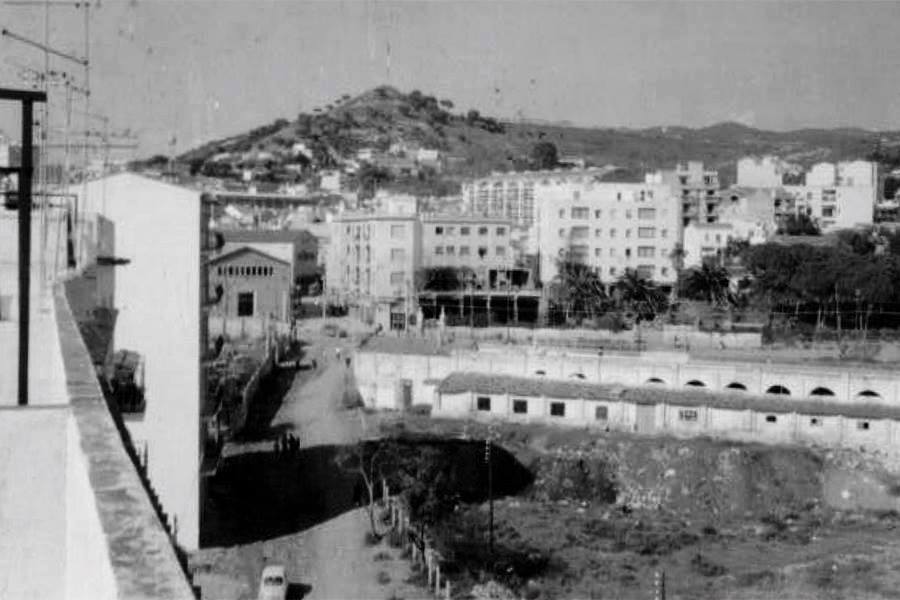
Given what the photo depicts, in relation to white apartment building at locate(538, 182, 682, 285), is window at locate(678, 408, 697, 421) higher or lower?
lower

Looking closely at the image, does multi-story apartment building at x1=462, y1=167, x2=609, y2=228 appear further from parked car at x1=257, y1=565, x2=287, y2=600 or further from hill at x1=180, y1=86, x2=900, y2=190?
parked car at x1=257, y1=565, x2=287, y2=600

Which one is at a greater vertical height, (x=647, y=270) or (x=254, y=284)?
(x=647, y=270)

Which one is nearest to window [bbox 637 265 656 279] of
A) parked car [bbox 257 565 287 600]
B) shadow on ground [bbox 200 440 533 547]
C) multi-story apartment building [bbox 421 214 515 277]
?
multi-story apartment building [bbox 421 214 515 277]

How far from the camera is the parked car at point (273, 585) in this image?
13141mm

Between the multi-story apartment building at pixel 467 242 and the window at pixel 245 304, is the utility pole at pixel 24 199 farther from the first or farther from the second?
the multi-story apartment building at pixel 467 242

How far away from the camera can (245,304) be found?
3488 centimetres

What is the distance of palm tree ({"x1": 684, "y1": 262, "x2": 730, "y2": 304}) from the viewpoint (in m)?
33.9

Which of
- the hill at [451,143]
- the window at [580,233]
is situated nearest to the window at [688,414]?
the window at [580,233]

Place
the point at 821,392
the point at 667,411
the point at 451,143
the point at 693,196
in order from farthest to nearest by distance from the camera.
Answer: the point at 451,143
the point at 693,196
the point at 821,392
the point at 667,411

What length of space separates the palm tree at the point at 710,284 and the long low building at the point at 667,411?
1196 cm

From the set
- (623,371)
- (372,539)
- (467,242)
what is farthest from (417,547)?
(467,242)

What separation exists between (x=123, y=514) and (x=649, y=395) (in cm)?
1991

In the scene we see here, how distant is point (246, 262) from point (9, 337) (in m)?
27.1

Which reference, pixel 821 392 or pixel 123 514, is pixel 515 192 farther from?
pixel 123 514
